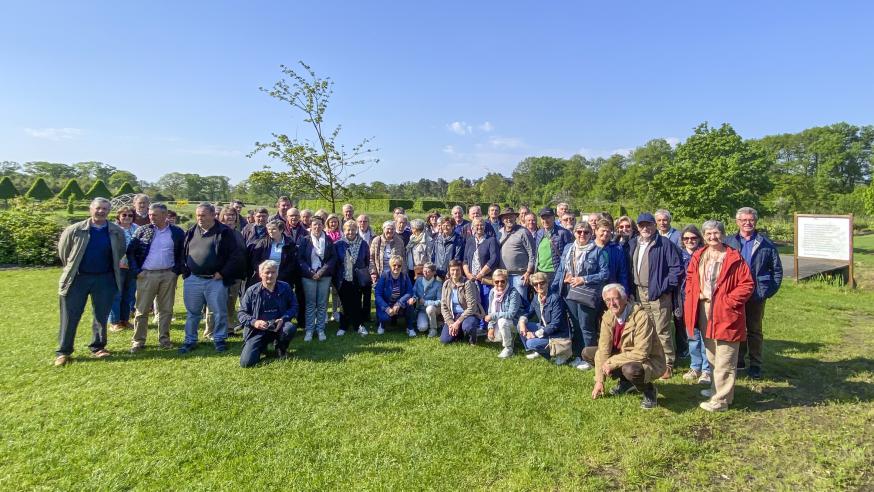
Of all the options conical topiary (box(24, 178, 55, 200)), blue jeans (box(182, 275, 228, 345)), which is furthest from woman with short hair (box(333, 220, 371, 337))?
conical topiary (box(24, 178, 55, 200))

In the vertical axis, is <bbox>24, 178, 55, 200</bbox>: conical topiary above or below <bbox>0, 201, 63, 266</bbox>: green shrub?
→ above

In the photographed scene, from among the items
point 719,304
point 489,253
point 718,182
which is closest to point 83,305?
point 489,253

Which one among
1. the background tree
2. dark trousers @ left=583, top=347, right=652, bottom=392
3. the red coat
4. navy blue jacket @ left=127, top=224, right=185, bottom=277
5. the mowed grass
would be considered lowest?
the mowed grass

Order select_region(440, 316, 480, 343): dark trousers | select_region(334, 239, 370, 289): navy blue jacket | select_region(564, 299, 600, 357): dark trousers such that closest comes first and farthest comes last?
select_region(564, 299, 600, 357): dark trousers < select_region(440, 316, 480, 343): dark trousers < select_region(334, 239, 370, 289): navy blue jacket

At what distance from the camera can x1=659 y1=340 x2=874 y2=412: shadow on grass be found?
4.44 m

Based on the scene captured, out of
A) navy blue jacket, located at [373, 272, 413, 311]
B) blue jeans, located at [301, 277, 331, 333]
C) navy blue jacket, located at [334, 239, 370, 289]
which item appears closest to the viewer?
blue jeans, located at [301, 277, 331, 333]

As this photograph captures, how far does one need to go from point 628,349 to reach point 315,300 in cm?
441

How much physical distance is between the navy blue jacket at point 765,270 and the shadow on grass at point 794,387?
1043mm

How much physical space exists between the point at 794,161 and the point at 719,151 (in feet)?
185

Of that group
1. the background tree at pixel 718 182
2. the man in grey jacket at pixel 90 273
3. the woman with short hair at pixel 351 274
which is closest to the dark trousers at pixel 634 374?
the woman with short hair at pixel 351 274

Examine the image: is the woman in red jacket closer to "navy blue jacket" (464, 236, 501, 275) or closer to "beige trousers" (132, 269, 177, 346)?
"navy blue jacket" (464, 236, 501, 275)

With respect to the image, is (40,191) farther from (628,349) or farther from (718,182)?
(718,182)

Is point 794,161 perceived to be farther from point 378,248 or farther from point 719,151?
point 378,248

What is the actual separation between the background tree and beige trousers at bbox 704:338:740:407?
Answer: 87.0ft
